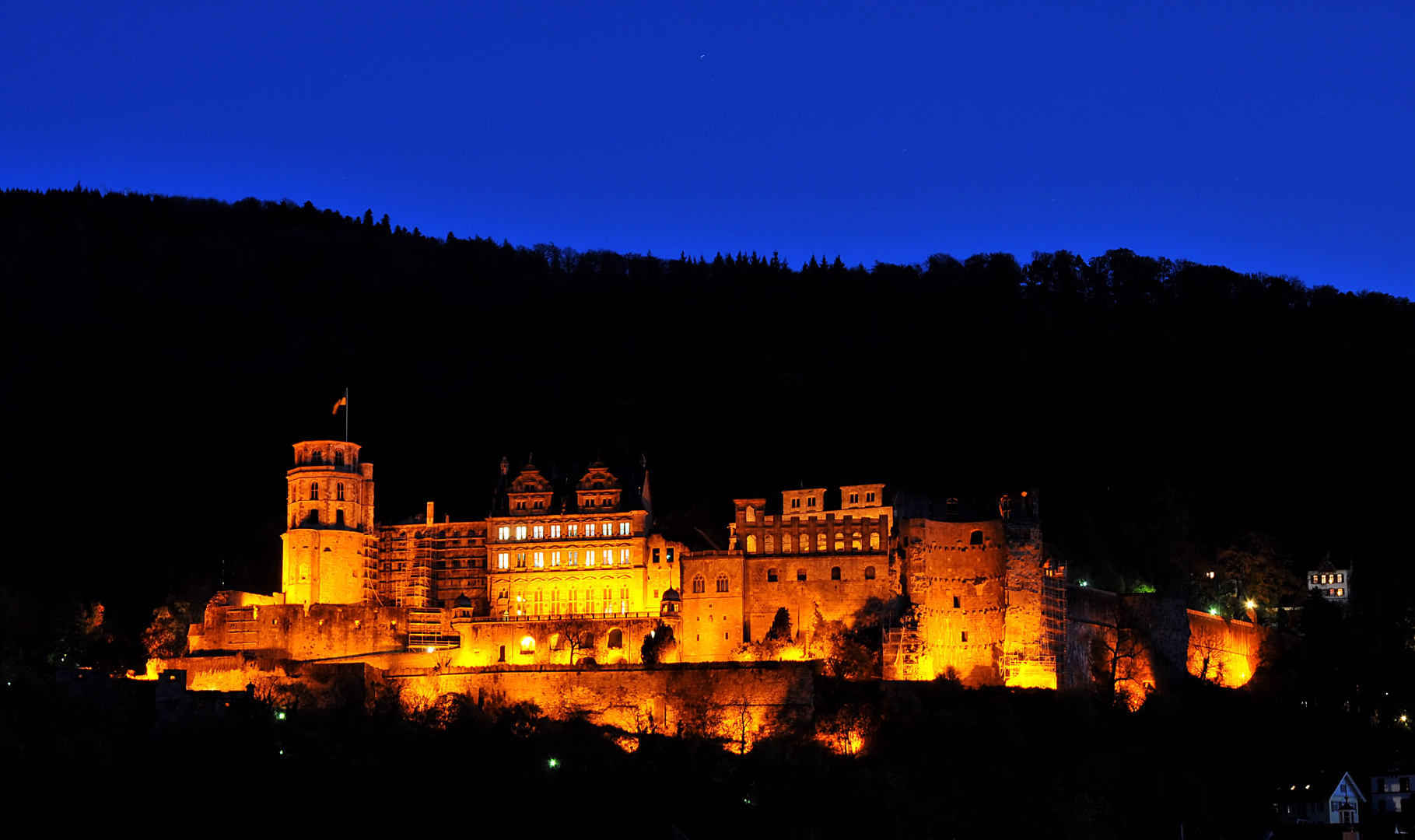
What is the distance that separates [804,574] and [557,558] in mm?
11929

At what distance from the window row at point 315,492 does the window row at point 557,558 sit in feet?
25.0

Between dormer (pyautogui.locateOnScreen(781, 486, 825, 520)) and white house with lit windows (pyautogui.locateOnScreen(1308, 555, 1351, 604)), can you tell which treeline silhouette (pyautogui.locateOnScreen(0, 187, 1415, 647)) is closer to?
white house with lit windows (pyautogui.locateOnScreen(1308, 555, 1351, 604))

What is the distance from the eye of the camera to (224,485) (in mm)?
101688

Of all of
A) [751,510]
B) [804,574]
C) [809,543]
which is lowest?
[804,574]

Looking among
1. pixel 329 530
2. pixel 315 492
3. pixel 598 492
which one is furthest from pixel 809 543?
pixel 315 492

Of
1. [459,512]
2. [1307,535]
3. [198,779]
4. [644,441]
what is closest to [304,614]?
[198,779]

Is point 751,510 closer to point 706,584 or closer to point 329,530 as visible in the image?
point 706,584

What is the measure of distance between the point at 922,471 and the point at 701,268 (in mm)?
41621

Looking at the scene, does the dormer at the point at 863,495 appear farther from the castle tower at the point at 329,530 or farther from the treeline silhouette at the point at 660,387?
the castle tower at the point at 329,530

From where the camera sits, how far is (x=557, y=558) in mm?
82250

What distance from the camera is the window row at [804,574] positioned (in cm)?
7712

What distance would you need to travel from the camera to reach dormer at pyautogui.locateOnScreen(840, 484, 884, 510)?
262ft

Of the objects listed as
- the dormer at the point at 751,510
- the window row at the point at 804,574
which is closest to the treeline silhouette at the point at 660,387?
the dormer at the point at 751,510

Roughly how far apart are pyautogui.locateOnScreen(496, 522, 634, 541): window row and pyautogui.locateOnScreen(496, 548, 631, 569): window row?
2.32ft
